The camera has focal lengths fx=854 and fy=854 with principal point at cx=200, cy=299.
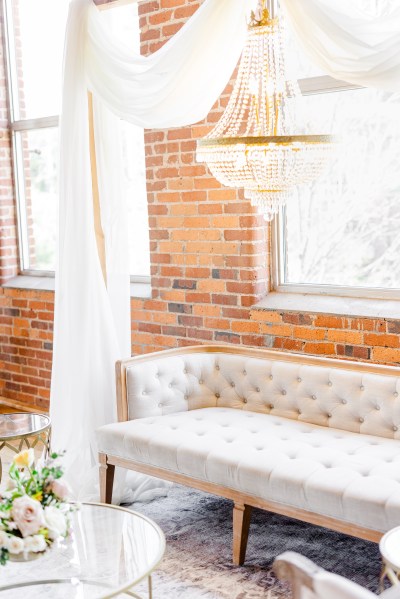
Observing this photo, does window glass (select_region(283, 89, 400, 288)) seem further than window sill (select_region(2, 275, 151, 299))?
No

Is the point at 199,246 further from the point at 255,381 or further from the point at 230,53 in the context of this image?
the point at 230,53

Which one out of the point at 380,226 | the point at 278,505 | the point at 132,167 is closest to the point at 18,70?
the point at 132,167

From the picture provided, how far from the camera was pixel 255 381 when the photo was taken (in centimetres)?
417

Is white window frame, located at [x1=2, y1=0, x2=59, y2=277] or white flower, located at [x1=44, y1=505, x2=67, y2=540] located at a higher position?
white window frame, located at [x1=2, y1=0, x2=59, y2=277]

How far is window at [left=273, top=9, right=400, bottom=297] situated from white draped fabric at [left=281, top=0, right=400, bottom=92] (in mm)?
786

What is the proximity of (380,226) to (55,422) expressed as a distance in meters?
→ 1.91

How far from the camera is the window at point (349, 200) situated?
407cm

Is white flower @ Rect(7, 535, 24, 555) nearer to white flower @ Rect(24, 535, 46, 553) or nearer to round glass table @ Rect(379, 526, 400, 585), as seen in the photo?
white flower @ Rect(24, 535, 46, 553)

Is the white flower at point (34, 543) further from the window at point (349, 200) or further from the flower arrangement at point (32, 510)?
the window at point (349, 200)

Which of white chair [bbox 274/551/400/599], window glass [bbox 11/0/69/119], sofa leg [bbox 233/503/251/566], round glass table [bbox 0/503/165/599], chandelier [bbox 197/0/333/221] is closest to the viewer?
white chair [bbox 274/551/400/599]

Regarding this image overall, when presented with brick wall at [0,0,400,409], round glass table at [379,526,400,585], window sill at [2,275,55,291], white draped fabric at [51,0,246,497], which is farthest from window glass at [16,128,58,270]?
round glass table at [379,526,400,585]

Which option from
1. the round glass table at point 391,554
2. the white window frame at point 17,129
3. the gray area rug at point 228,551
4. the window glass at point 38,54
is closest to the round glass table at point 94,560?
the gray area rug at point 228,551

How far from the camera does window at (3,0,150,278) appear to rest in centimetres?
586

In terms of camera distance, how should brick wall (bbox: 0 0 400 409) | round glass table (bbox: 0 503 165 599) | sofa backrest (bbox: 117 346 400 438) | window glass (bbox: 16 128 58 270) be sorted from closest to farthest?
round glass table (bbox: 0 503 165 599)
sofa backrest (bbox: 117 346 400 438)
brick wall (bbox: 0 0 400 409)
window glass (bbox: 16 128 58 270)
